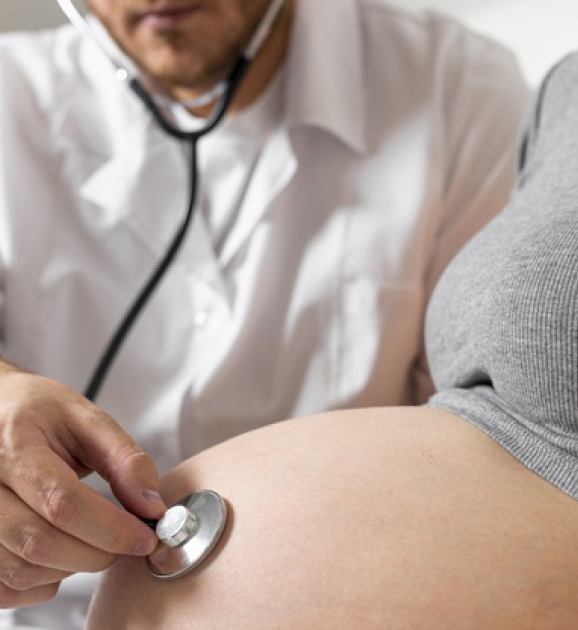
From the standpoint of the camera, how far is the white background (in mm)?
1262

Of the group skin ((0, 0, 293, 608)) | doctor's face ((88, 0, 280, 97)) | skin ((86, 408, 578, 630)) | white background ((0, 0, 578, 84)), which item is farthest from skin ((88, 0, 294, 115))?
skin ((86, 408, 578, 630))

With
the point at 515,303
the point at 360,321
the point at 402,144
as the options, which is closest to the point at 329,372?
the point at 360,321

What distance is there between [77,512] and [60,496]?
15 millimetres

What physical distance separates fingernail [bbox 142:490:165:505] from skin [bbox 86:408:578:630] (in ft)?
0.10

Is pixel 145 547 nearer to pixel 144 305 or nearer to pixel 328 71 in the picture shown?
pixel 144 305

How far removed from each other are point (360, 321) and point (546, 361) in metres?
0.53

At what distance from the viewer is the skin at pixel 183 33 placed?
1.09 meters

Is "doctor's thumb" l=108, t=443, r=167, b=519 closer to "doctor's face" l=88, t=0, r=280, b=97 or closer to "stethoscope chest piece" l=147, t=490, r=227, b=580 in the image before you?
"stethoscope chest piece" l=147, t=490, r=227, b=580

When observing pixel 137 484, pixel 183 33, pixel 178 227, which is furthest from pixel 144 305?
pixel 137 484

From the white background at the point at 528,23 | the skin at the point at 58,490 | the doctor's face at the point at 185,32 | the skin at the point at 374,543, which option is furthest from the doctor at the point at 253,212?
the skin at the point at 374,543

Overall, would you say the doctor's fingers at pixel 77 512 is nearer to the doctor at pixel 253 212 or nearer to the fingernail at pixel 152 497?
the fingernail at pixel 152 497

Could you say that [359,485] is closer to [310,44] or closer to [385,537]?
[385,537]

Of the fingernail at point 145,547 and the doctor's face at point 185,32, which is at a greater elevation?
the doctor's face at point 185,32

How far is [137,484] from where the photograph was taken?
0.62 m
